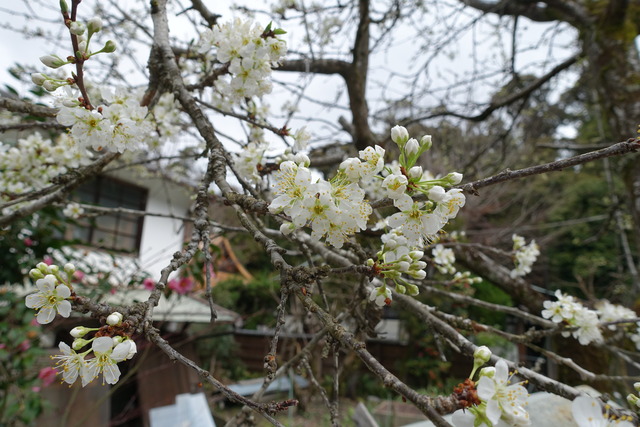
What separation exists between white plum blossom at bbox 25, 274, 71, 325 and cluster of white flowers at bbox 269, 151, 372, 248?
1.31ft

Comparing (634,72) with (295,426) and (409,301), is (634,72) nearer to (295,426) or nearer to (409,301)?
(409,301)

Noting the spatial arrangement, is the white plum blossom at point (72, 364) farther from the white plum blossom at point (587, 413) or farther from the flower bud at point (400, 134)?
the white plum blossom at point (587, 413)

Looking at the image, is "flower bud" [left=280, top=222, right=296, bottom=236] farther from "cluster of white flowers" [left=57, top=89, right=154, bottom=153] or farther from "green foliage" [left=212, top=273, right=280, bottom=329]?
"green foliage" [left=212, top=273, right=280, bottom=329]

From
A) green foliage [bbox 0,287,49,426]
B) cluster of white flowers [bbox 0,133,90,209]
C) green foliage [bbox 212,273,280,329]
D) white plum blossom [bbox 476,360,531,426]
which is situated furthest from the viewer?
green foliage [bbox 212,273,280,329]

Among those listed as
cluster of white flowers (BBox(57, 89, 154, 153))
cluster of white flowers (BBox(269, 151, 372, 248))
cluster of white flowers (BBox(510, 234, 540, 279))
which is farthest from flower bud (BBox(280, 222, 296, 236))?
cluster of white flowers (BBox(510, 234, 540, 279))

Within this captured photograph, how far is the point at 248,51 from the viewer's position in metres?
1.18

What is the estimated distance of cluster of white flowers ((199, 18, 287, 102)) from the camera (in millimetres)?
1176

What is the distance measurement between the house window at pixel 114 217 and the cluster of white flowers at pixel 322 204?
6.07 m

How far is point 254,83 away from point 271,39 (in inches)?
6.0

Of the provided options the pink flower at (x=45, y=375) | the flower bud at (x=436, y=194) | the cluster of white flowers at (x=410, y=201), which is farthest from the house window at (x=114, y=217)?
the flower bud at (x=436, y=194)

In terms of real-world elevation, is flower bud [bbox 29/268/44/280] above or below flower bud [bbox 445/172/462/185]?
below

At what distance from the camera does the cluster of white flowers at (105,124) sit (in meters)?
0.90

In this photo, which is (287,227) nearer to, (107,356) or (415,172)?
(415,172)

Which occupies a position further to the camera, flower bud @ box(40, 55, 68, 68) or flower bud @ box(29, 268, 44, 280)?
flower bud @ box(40, 55, 68, 68)
